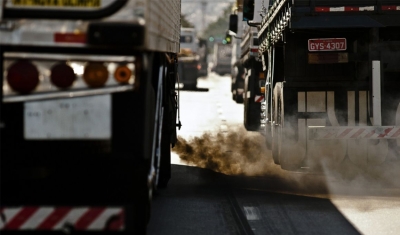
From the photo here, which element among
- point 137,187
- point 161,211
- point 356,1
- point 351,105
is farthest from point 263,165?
point 137,187

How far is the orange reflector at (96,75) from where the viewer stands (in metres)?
6.70

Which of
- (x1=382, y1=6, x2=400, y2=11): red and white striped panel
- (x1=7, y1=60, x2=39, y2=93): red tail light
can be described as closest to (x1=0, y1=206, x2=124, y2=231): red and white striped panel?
(x1=7, y1=60, x2=39, y2=93): red tail light

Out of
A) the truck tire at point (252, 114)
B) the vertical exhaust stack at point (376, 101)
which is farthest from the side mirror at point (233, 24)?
the vertical exhaust stack at point (376, 101)

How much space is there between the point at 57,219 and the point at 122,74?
41.2 inches

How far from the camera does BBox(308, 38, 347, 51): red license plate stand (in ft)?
43.1

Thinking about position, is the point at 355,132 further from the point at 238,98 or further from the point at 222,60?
the point at 222,60

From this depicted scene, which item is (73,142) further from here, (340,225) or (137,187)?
(340,225)

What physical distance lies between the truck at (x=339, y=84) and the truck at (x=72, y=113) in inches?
235

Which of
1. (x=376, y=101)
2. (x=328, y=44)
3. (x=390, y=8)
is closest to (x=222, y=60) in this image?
(x=328, y=44)

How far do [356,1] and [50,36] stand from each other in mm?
6602

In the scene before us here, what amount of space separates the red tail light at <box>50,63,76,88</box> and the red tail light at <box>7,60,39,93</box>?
11 cm

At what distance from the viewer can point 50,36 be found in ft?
21.6

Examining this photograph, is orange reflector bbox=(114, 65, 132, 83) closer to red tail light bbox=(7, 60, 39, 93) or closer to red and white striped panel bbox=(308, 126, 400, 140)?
red tail light bbox=(7, 60, 39, 93)

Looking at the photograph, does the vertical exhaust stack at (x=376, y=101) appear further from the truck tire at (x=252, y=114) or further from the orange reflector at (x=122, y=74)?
the truck tire at (x=252, y=114)
